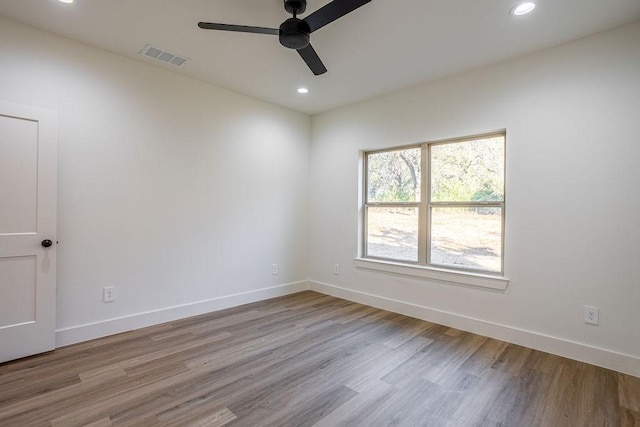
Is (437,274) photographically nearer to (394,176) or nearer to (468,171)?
(468,171)

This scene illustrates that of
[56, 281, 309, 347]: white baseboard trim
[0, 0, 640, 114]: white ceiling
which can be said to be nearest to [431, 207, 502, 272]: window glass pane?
[0, 0, 640, 114]: white ceiling

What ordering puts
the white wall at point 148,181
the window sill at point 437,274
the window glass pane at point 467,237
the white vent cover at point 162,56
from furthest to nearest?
the window glass pane at point 467,237 < the window sill at point 437,274 < the white vent cover at point 162,56 < the white wall at point 148,181

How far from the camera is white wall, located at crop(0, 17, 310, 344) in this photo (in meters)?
2.72

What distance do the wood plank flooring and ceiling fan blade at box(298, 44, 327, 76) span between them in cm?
242

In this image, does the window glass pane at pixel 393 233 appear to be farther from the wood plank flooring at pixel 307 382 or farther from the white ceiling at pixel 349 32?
the white ceiling at pixel 349 32

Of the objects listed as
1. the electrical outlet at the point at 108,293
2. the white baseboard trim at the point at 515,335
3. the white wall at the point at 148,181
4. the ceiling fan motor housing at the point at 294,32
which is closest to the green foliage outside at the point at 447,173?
the white baseboard trim at the point at 515,335

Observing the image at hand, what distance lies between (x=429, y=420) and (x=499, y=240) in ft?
6.49

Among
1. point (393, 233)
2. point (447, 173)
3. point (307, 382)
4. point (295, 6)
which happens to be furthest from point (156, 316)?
point (447, 173)

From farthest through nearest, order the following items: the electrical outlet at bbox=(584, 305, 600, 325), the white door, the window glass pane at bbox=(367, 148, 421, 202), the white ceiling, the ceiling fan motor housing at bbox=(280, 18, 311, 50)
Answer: the window glass pane at bbox=(367, 148, 421, 202), the electrical outlet at bbox=(584, 305, 600, 325), the white door, the white ceiling, the ceiling fan motor housing at bbox=(280, 18, 311, 50)

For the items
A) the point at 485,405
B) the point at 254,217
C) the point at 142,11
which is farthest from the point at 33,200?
the point at 485,405

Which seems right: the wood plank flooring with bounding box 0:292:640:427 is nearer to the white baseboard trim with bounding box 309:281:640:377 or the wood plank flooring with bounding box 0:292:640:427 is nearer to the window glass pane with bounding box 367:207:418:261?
the white baseboard trim with bounding box 309:281:640:377

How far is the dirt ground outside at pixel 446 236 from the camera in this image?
3162 millimetres

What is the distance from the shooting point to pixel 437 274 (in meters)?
3.43

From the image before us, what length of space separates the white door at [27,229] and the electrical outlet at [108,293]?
1.27 feet
